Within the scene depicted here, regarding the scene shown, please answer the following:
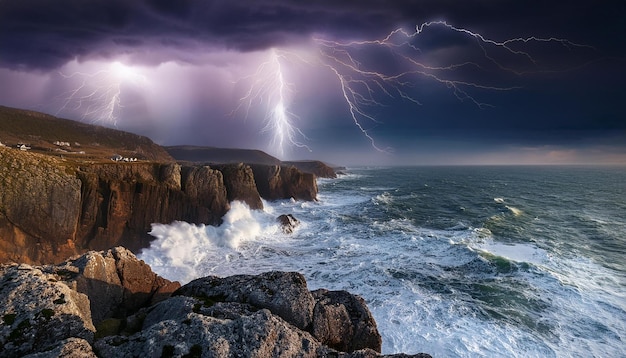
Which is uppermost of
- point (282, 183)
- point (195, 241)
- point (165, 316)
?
point (282, 183)

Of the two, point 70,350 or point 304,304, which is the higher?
point 70,350

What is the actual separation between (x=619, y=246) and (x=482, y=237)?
48.9ft

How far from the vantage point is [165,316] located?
11156 mm

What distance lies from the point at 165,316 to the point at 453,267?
26781 mm

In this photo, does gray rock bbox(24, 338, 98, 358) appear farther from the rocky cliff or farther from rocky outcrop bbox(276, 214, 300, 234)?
rocky outcrop bbox(276, 214, 300, 234)

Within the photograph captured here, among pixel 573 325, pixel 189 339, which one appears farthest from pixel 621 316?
pixel 189 339

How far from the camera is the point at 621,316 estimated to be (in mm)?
20906

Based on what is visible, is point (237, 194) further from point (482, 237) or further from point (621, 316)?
point (621, 316)

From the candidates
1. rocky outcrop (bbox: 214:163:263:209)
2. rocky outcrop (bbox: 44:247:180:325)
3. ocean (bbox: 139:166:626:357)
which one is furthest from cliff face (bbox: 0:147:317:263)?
rocky outcrop (bbox: 44:247:180:325)

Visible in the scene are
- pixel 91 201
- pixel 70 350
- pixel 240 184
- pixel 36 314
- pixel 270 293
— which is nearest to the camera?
pixel 70 350

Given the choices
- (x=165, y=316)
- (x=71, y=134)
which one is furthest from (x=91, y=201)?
(x=71, y=134)

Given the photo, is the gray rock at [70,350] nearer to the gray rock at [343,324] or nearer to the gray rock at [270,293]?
the gray rock at [270,293]

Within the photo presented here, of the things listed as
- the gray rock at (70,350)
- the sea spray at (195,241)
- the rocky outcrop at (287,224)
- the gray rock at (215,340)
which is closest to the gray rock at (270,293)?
the gray rock at (215,340)

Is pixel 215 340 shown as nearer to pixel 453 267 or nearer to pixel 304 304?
pixel 304 304
